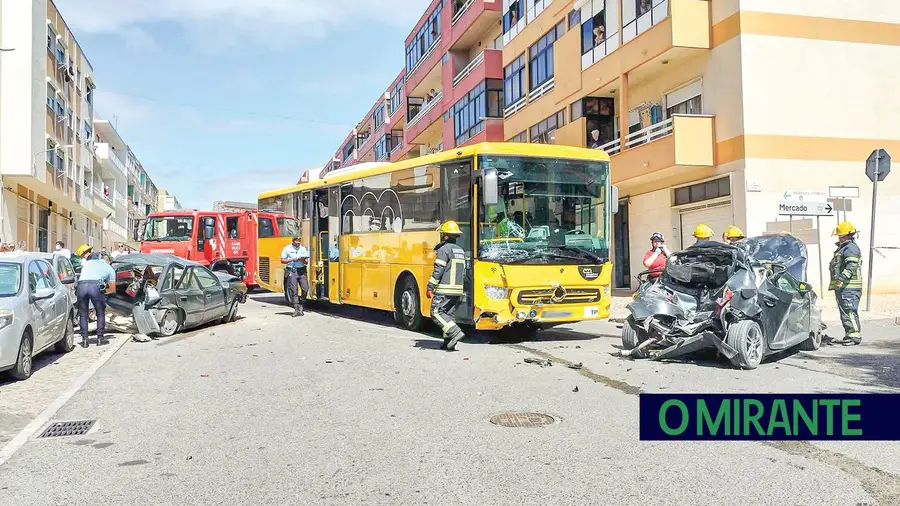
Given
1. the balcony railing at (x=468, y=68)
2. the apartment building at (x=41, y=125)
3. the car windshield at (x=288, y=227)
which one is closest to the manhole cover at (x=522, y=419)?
the car windshield at (x=288, y=227)

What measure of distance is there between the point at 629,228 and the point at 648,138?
3.81 metres

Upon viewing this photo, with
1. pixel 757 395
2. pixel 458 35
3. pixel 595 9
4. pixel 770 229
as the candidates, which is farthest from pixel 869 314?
pixel 458 35

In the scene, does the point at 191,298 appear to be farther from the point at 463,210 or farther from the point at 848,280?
the point at 848,280

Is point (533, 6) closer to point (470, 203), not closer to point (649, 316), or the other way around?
point (470, 203)

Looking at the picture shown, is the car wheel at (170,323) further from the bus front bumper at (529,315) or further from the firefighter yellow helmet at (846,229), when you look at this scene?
the firefighter yellow helmet at (846,229)

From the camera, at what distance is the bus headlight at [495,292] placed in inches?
443

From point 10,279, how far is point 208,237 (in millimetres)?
15078

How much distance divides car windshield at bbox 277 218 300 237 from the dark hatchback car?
341cm

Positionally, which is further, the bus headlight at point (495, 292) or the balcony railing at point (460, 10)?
the balcony railing at point (460, 10)

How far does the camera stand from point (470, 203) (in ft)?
37.5

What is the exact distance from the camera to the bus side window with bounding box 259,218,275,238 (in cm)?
2076

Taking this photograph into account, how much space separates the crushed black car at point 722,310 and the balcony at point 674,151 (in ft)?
32.4

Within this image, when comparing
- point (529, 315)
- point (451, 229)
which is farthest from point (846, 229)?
point (451, 229)

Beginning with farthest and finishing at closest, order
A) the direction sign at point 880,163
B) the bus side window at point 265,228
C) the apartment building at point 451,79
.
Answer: the apartment building at point 451,79 < the bus side window at point 265,228 < the direction sign at point 880,163
